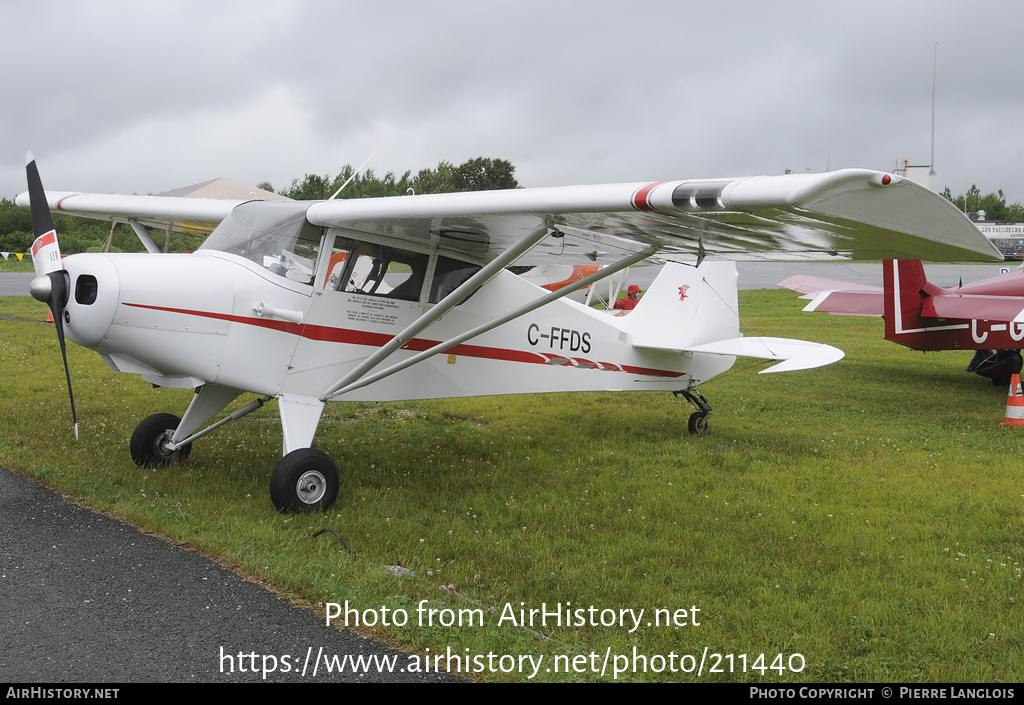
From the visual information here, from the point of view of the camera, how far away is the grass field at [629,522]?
3.64m

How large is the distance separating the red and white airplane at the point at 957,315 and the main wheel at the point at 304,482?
942cm

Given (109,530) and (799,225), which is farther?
(109,530)

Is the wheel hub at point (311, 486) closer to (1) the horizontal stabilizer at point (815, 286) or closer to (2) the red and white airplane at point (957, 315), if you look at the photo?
(2) the red and white airplane at point (957, 315)

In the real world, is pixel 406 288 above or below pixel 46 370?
above

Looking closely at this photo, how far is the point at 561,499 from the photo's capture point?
19.5 ft

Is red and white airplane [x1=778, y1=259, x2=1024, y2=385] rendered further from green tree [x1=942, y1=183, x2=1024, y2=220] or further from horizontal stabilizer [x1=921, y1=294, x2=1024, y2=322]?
green tree [x1=942, y1=183, x2=1024, y2=220]

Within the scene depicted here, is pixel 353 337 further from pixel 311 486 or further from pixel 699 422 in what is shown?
pixel 699 422

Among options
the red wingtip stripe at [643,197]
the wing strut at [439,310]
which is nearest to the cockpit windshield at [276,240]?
the wing strut at [439,310]

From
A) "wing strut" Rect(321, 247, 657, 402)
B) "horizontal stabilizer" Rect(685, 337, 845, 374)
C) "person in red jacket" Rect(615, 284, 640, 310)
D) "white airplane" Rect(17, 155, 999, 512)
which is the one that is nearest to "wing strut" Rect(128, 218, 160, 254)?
"white airplane" Rect(17, 155, 999, 512)

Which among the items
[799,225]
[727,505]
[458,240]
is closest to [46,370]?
[458,240]

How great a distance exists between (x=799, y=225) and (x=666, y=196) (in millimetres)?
856

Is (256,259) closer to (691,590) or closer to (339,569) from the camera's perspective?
(339,569)

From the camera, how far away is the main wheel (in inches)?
204

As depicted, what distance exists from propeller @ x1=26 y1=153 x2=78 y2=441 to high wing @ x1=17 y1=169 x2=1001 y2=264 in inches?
67.8
